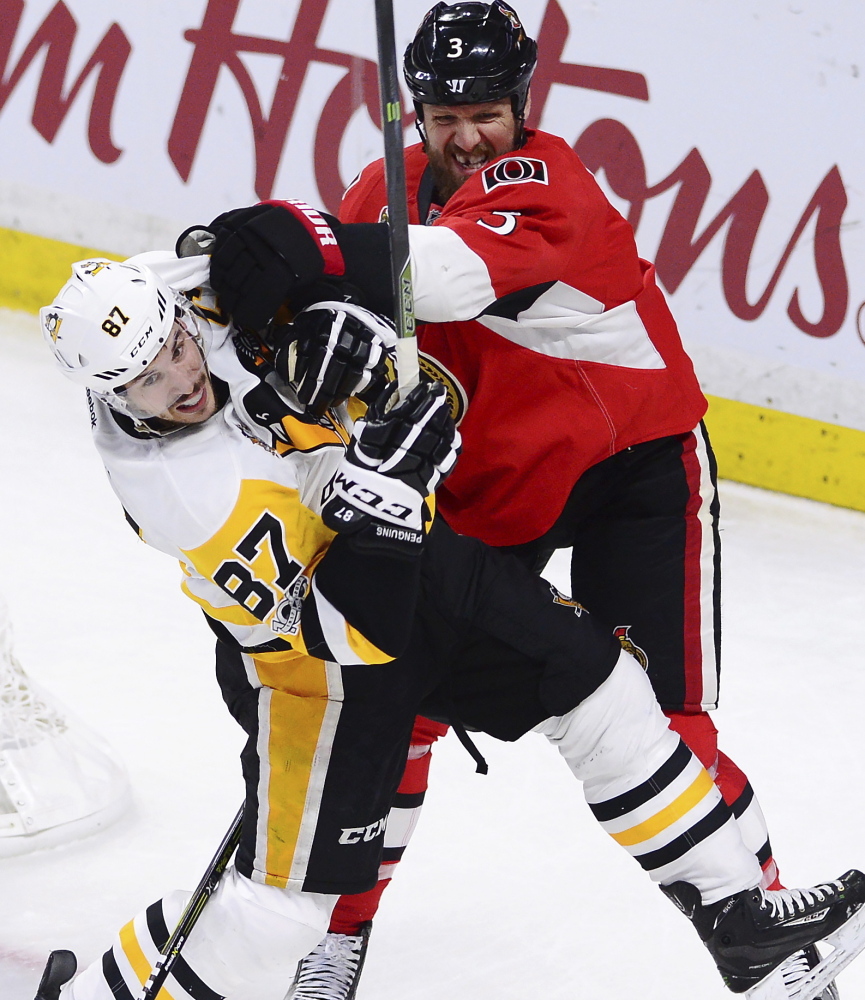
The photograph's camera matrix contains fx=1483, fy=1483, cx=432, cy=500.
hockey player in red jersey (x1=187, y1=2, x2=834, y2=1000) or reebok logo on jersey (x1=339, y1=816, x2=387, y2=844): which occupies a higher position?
hockey player in red jersey (x1=187, y1=2, x2=834, y2=1000)

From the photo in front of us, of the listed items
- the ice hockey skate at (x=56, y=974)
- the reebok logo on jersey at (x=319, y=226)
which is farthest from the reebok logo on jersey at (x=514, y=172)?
the ice hockey skate at (x=56, y=974)

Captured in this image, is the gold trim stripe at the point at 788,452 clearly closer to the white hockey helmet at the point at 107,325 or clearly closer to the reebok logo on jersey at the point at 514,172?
the reebok logo on jersey at the point at 514,172

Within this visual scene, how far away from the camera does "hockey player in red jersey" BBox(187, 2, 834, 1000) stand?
1.85 meters

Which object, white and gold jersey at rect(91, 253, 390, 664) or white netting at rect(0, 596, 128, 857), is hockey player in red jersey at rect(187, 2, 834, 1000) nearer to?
white and gold jersey at rect(91, 253, 390, 664)

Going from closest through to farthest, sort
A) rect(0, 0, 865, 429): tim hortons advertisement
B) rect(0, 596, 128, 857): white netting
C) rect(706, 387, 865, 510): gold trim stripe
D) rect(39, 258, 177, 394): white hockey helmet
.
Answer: rect(39, 258, 177, 394): white hockey helmet < rect(0, 596, 128, 857): white netting < rect(0, 0, 865, 429): tim hortons advertisement < rect(706, 387, 865, 510): gold trim stripe

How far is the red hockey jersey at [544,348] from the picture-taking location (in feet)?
6.42

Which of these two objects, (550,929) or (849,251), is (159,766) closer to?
(550,929)

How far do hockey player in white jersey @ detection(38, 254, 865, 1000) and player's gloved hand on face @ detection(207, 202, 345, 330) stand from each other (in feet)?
0.19

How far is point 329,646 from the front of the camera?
1.79 meters

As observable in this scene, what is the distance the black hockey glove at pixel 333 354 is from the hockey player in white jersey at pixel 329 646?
0.02 meters

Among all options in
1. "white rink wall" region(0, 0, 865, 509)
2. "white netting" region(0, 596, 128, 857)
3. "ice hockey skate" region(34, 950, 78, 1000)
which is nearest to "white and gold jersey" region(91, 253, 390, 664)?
"ice hockey skate" region(34, 950, 78, 1000)

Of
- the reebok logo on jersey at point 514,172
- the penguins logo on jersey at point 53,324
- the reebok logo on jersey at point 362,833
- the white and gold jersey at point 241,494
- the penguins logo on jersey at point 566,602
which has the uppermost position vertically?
the reebok logo on jersey at point 514,172

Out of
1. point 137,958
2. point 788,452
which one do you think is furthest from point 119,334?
point 788,452

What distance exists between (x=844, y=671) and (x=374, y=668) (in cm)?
178
